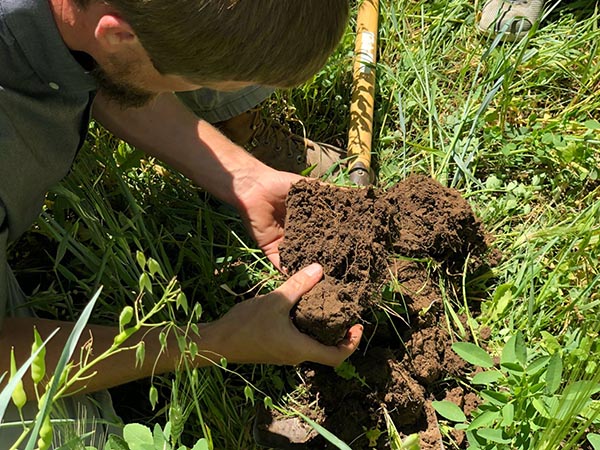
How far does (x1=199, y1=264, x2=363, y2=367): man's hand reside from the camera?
5.77ft

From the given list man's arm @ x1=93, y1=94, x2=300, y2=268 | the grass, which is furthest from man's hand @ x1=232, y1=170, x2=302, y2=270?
the grass

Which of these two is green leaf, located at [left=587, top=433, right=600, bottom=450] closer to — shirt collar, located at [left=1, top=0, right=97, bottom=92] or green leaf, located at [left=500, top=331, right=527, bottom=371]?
green leaf, located at [left=500, top=331, right=527, bottom=371]

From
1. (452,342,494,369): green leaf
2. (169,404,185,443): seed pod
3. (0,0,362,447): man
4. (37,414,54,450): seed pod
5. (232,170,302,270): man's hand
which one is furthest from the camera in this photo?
(232,170,302,270): man's hand

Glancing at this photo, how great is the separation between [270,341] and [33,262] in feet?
2.66

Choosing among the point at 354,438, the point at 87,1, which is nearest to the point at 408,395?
the point at 354,438

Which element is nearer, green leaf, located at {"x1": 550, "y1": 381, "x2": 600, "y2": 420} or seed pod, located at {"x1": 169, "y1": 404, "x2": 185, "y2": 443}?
seed pod, located at {"x1": 169, "y1": 404, "x2": 185, "y2": 443}

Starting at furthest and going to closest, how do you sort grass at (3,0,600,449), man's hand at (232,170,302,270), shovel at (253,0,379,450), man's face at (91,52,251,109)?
1. shovel at (253,0,379,450)
2. man's hand at (232,170,302,270)
3. grass at (3,0,600,449)
4. man's face at (91,52,251,109)

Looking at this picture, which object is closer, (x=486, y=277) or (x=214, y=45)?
(x=214, y=45)

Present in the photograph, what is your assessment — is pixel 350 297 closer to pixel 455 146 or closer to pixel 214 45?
pixel 214 45

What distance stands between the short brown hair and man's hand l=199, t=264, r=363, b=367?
49cm

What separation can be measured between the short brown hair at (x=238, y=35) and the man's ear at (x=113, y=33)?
0.02m

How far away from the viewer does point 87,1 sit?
140cm

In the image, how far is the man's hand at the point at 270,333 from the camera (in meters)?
1.76

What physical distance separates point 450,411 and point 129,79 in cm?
103
